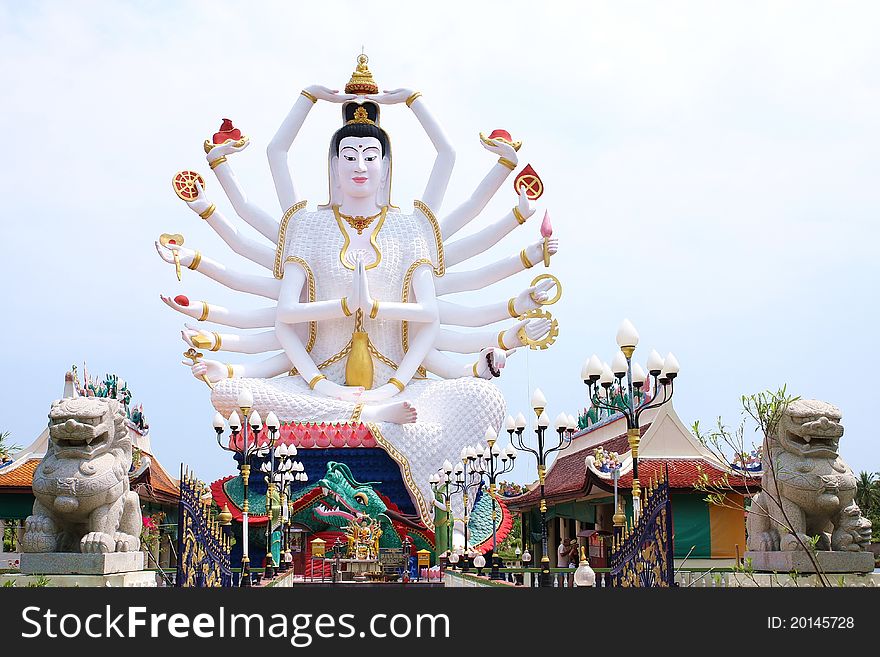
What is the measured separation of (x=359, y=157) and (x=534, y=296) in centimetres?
519

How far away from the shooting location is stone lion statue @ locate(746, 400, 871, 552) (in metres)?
8.94

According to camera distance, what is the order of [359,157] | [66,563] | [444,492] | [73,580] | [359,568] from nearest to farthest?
[73,580], [66,563], [359,568], [444,492], [359,157]

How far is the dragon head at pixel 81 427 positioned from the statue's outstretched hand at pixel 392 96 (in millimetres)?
16635

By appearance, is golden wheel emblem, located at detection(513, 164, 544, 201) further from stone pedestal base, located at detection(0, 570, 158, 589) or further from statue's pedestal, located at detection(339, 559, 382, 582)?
stone pedestal base, located at detection(0, 570, 158, 589)

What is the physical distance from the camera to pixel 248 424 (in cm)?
1412

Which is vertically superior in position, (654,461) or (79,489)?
(654,461)

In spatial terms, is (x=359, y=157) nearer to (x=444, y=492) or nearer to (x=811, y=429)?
(x=444, y=492)

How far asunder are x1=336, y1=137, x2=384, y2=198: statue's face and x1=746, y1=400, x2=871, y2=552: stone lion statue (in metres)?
15.9

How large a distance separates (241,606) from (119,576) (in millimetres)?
3125

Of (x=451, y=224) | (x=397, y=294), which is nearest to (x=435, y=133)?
(x=451, y=224)

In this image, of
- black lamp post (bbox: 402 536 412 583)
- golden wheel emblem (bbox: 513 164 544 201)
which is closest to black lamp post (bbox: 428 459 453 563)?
black lamp post (bbox: 402 536 412 583)

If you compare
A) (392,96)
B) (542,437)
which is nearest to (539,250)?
(392,96)

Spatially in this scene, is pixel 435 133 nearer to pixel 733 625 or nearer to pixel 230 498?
pixel 230 498

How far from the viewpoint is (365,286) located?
22.3m
